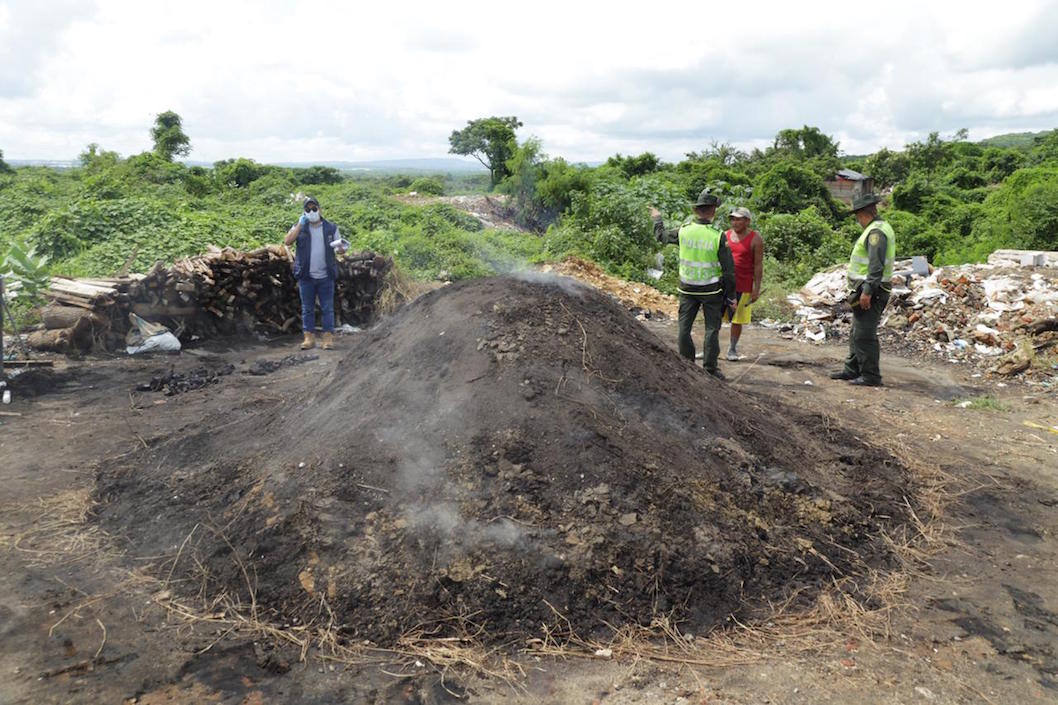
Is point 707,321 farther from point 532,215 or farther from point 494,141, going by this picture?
point 494,141

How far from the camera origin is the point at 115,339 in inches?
323

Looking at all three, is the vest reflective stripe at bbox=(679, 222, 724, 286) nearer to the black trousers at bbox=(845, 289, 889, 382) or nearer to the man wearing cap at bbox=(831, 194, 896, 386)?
the man wearing cap at bbox=(831, 194, 896, 386)

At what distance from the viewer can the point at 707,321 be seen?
6.52m

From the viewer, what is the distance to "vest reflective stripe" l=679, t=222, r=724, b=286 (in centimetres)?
626

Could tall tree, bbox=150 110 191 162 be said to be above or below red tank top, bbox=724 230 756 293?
above

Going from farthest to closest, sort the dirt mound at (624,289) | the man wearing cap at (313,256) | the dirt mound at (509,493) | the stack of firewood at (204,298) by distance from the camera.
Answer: the dirt mound at (624,289), the man wearing cap at (313,256), the stack of firewood at (204,298), the dirt mound at (509,493)

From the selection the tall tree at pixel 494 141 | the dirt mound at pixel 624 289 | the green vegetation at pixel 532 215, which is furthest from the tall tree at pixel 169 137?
the dirt mound at pixel 624 289

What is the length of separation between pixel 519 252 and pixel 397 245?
3.40m

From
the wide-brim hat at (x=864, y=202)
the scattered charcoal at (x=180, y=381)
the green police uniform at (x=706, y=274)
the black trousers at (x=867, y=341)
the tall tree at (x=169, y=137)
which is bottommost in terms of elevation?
the scattered charcoal at (x=180, y=381)

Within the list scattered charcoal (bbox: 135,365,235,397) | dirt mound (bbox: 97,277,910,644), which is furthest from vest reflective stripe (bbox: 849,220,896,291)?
scattered charcoal (bbox: 135,365,235,397)

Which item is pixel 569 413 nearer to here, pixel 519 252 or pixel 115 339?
pixel 115 339

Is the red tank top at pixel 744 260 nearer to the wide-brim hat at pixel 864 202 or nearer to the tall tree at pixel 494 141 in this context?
the wide-brim hat at pixel 864 202

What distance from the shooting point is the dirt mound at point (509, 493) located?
10.5ft

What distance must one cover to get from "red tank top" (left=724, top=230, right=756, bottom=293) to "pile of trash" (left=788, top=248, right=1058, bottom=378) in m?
2.81
